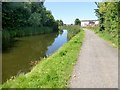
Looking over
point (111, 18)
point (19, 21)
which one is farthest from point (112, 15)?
point (19, 21)

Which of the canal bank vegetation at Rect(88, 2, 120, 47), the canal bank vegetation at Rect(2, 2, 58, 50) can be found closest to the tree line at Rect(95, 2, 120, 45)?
the canal bank vegetation at Rect(88, 2, 120, 47)

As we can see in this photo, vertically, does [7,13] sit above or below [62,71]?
above

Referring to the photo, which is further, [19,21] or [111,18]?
[19,21]

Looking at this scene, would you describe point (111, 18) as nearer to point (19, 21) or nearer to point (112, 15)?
point (112, 15)

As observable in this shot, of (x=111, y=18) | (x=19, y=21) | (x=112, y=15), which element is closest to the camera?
(x=112, y=15)

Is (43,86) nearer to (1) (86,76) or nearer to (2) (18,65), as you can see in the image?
(1) (86,76)

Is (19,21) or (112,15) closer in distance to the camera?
(112,15)

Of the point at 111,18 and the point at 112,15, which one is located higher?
the point at 112,15

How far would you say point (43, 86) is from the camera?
9461 millimetres

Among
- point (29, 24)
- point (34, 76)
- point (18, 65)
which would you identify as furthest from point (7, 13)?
point (34, 76)

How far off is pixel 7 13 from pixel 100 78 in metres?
37.7

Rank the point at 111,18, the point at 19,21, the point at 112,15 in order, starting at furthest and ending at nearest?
1. the point at 19,21
2. the point at 111,18
3. the point at 112,15

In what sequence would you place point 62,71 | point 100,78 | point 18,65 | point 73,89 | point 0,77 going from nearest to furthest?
point 73,89, point 100,78, point 62,71, point 0,77, point 18,65

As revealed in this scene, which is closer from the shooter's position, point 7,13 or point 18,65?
point 18,65
